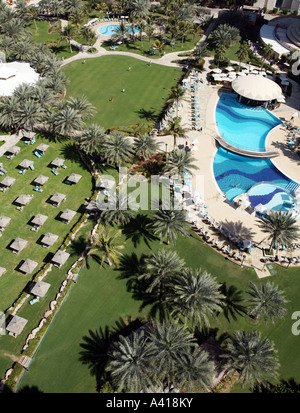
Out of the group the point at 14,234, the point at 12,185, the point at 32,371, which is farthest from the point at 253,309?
the point at 12,185

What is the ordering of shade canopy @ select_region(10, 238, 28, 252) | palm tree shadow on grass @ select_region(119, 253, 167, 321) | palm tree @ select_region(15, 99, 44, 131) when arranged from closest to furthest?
palm tree shadow on grass @ select_region(119, 253, 167, 321)
shade canopy @ select_region(10, 238, 28, 252)
palm tree @ select_region(15, 99, 44, 131)

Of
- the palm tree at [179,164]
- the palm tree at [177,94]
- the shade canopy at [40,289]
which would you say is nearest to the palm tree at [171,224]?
the palm tree at [179,164]

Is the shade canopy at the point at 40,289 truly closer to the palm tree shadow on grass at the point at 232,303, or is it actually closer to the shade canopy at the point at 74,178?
the shade canopy at the point at 74,178

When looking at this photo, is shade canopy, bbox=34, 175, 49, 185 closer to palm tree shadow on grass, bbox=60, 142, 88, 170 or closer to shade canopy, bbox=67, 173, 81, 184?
shade canopy, bbox=67, 173, 81, 184

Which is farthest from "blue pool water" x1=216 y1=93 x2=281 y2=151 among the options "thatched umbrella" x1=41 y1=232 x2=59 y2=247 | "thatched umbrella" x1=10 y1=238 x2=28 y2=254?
"thatched umbrella" x1=10 y1=238 x2=28 y2=254

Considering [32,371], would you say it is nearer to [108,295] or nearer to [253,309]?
[108,295]

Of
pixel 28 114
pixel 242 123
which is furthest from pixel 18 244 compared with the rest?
pixel 242 123
